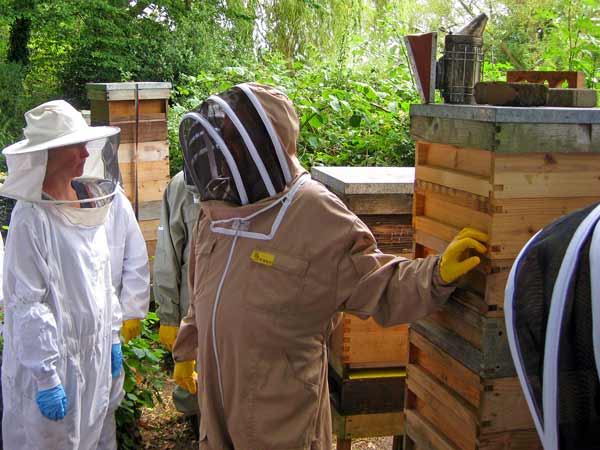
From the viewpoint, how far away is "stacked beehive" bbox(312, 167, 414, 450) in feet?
10.7

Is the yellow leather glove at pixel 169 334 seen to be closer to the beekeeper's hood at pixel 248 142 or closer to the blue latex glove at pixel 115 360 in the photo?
the blue latex glove at pixel 115 360

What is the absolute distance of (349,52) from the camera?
31.2ft

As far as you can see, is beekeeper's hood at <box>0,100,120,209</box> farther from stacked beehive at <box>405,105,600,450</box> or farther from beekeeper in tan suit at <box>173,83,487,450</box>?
stacked beehive at <box>405,105,600,450</box>

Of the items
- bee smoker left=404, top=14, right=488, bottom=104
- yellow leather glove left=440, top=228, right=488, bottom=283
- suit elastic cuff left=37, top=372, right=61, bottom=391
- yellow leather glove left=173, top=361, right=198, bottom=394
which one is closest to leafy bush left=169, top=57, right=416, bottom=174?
yellow leather glove left=173, top=361, right=198, bottom=394

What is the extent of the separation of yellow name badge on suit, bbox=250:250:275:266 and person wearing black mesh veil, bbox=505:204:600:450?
1049mm

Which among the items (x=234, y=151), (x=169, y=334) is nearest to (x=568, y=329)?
(x=234, y=151)

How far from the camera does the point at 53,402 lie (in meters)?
3.07

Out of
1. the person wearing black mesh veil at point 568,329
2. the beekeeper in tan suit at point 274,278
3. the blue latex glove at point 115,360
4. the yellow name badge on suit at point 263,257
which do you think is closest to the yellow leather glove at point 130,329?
the blue latex glove at point 115,360

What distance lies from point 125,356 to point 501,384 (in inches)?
103

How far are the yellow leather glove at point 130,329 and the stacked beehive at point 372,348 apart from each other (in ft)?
4.01

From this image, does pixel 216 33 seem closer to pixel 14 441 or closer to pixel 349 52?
pixel 349 52

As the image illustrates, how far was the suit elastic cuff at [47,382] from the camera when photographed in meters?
3.06

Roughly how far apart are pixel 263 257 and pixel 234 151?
40 centimetres

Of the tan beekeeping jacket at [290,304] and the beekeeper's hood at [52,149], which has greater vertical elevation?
the beekeeper's hood at [52,149]
